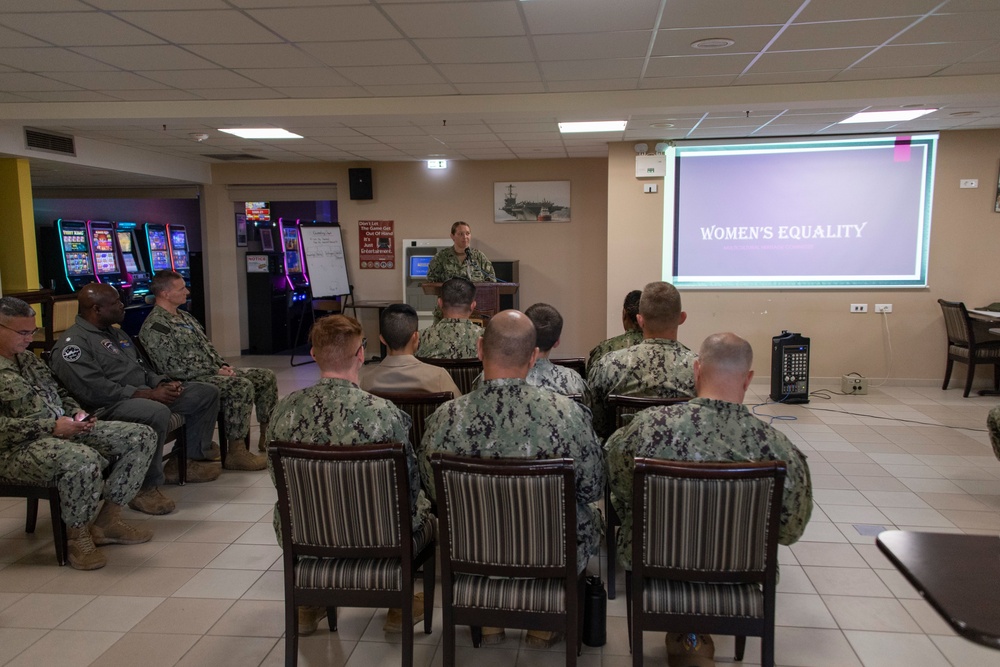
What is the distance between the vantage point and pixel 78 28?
3832mm

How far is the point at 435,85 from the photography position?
17.4 ft

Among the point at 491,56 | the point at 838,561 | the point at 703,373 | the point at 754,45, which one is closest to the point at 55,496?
the point at 703,373

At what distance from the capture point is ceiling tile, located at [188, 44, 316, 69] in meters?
4.22

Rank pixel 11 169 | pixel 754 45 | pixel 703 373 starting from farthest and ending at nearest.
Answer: pixel 11 169
pixel 754 45
pixel 703 373

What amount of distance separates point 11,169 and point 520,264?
5591 mm

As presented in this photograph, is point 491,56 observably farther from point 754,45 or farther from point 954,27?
point 954,27

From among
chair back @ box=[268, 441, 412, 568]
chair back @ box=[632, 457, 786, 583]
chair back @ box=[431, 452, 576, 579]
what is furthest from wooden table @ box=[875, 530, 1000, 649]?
chair back @ box=[268, 441, 412, 568]

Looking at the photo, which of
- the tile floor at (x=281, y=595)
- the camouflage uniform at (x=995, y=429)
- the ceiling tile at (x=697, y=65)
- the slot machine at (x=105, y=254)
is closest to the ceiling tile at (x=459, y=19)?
the ceiling tile at (x=697, y=65)

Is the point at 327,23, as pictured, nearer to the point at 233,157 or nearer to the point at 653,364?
the point at 653,364

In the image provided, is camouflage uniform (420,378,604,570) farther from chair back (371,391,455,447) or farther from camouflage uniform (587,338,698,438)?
camouflage uniform (587,338,698,438)

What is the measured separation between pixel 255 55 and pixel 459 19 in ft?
4.77

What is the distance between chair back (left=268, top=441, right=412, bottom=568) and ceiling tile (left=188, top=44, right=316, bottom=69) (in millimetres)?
2934

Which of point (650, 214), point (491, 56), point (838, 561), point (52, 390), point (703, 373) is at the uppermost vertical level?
point (491, 56)

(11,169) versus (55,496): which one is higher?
(11,169)
